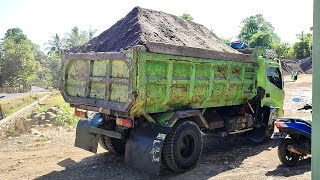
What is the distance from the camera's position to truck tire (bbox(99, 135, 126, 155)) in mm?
6332

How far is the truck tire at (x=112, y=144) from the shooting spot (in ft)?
20.8

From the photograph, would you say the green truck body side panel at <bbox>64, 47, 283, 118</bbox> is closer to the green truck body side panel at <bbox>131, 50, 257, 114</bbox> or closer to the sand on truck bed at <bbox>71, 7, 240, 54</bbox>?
the green truck body side panel at <bbox>131, 50, 257, 114</bbox>

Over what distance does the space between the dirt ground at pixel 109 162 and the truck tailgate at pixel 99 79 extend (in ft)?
3.96

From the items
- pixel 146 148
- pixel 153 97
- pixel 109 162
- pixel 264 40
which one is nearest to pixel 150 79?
pixel 153 97

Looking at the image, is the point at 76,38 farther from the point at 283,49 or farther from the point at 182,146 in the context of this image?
the point at 182,146

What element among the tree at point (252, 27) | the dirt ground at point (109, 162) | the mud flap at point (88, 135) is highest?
A: the tree at point (252, 27)

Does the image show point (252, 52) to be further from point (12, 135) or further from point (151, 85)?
point (12, 135)

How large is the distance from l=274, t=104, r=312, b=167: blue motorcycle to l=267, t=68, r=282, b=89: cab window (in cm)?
189

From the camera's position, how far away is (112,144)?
6332mm

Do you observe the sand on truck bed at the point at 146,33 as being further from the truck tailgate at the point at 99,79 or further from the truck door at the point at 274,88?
the truck door at the point at 274,88

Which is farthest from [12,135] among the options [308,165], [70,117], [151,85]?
[308,165]

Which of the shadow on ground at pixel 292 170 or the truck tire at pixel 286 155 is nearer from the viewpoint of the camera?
the shadow on ground at pixel 292 170

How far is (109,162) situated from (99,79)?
5.75 feet

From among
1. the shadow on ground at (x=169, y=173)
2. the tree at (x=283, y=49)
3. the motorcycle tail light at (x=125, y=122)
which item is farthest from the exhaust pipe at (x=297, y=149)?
the tree at (x=283, y=49)
